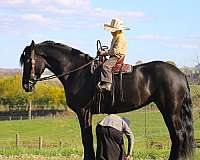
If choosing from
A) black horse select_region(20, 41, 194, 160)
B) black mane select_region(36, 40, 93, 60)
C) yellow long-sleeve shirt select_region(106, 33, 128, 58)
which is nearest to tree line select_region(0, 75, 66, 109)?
black mane select_region(36, 40, 93, 60)

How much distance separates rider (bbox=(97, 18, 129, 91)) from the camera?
7625 millimetres

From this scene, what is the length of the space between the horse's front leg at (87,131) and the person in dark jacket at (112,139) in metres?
0.82

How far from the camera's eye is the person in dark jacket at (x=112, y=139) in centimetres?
679

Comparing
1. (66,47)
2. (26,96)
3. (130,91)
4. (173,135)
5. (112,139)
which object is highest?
(66,47)

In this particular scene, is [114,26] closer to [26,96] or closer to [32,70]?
[32,70]

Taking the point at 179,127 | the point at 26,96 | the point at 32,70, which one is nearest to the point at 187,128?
the point at 179,127

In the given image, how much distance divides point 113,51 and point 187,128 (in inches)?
78.2

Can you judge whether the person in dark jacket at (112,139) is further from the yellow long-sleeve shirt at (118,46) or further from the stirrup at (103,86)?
the yellow long-sleeve shirt at (118,46)

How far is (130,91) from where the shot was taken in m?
7.81

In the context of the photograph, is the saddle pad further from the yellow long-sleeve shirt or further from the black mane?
the black mane

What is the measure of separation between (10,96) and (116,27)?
65410 mm

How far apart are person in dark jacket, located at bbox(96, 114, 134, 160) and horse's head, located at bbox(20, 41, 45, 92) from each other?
6.05 ft

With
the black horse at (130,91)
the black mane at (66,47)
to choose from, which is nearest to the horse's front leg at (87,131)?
the black horse at (130,91)

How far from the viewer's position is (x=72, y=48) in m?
8.16
